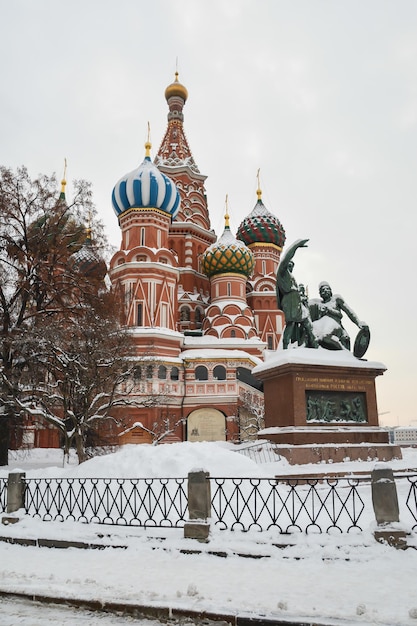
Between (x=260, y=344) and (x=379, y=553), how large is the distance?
99.4 ft

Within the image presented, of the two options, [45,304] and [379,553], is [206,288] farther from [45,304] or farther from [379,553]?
[379,553]

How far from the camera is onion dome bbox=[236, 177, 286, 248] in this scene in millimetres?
48125

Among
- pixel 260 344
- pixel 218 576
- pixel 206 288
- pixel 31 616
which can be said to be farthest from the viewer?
pixel 206 288

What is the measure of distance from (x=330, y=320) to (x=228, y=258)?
2596 cm

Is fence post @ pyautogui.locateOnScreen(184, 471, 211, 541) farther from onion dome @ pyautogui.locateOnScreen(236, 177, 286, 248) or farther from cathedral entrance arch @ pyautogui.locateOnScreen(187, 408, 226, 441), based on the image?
onion dome @ pyautogui.locateOnScreen(236, 177, 286, 248)

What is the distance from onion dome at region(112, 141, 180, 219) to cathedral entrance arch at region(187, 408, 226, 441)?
1470cm

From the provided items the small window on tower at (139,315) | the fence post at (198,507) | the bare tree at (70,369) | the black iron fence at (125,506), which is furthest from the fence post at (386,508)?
the small window on tower at (139,315)

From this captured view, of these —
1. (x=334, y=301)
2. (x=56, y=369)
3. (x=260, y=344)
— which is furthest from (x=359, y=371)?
(x=260, y=344)

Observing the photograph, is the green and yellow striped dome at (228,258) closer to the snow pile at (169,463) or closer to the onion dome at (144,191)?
the onion dome at (144,191)

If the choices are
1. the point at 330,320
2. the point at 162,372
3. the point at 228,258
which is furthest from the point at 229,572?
the point at 228,258

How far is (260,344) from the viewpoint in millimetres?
36812

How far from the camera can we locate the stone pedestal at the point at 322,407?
13.0 meters

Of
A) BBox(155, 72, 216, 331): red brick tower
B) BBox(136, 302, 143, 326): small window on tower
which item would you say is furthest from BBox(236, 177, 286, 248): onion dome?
BBox(136, 302, 143, 326): small window on tower

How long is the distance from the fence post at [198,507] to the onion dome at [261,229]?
4146cm
